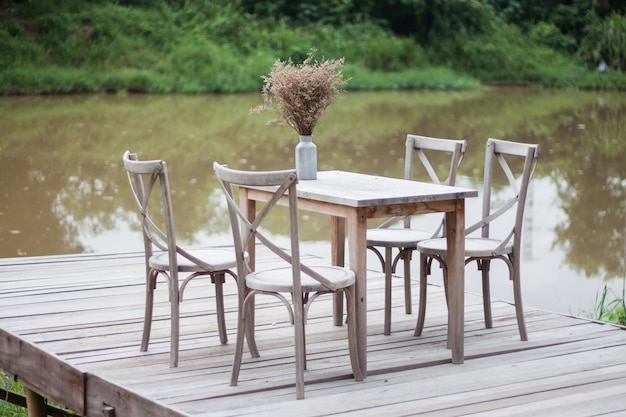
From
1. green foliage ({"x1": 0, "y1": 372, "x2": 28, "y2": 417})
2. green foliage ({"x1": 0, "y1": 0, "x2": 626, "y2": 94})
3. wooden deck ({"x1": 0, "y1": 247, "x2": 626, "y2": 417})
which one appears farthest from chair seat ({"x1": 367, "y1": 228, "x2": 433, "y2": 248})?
green foliage ({"x1": 0, "y1": 0, "x2": 626, "y2": 94})

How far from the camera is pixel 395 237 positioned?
4852 mm

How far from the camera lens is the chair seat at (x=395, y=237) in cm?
477

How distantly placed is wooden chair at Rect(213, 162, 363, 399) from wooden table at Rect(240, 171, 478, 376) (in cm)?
9

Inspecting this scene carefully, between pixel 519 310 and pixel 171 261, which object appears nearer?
pixel 171 261

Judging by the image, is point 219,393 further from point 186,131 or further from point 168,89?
point 168,89

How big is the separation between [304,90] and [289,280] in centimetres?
95

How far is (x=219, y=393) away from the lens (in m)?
3.83

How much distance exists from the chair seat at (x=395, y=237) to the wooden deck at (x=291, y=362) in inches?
15.5

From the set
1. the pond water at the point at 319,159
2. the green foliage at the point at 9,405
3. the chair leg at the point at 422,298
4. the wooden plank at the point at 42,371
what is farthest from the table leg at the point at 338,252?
the pond water at the point at 319,159

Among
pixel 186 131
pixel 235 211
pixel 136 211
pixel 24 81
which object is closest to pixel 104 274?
pixel 235 211

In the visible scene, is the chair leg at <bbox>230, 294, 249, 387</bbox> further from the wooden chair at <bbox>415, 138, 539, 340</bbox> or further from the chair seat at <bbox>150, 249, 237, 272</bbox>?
the wooden chair at <bbox>415, 138, 539, 340</bbox>

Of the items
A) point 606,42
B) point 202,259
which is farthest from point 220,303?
point 606,42

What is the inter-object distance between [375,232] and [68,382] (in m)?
1.58

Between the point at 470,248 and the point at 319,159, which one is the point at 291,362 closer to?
the point at 470,248
